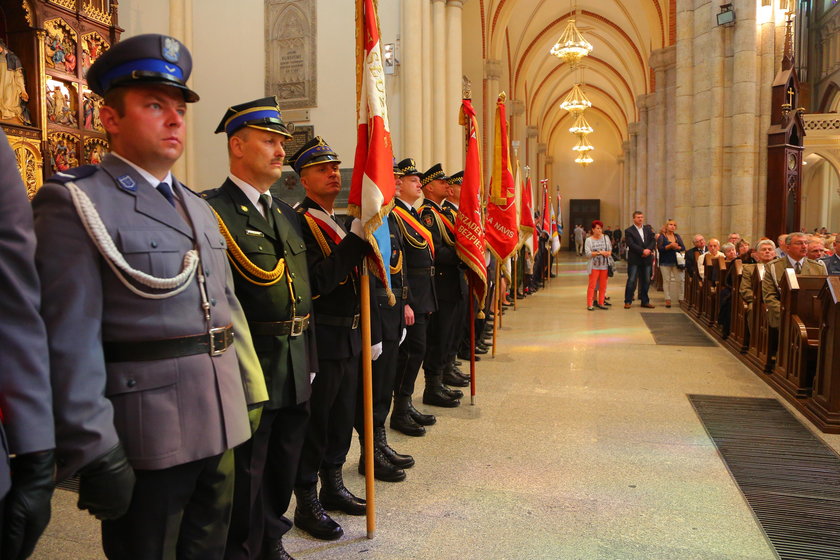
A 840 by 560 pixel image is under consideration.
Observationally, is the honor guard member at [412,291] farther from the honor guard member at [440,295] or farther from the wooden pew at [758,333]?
the wooden pew at [758,333]

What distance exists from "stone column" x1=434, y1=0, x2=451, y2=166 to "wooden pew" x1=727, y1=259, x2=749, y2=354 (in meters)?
4.58

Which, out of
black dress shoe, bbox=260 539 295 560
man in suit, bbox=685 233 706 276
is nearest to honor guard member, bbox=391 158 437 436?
black dress shoe, bbox=260 539 295 560

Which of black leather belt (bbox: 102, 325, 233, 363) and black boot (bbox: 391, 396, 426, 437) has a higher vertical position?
black leather belt (bbox: 102, 325, 233, 363)

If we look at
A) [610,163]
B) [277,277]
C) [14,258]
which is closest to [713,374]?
[277,277]

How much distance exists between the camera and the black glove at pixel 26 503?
3.61 ft

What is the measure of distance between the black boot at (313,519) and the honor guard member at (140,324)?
1.03m

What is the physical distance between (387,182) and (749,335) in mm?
5022

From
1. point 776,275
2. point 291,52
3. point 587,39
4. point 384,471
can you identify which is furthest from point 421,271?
point 587,39

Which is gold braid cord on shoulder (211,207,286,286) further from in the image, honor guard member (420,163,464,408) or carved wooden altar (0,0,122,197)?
carved wooden altar (0,0,122,197)

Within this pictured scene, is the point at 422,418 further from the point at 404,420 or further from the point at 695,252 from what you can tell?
the point at 695,252

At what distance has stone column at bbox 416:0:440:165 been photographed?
936 centimetres

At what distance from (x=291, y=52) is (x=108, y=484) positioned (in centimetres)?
932

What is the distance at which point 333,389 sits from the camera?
266cm

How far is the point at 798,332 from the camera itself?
479 centimetres
